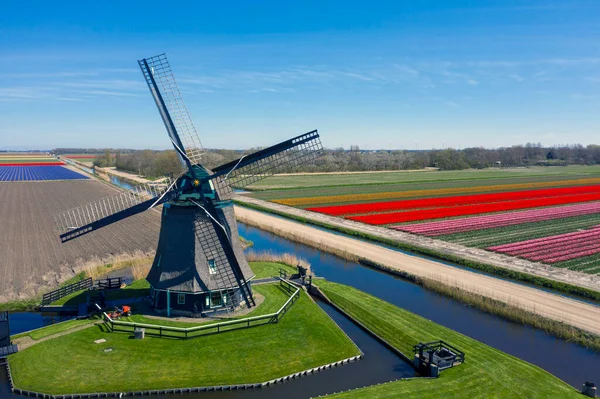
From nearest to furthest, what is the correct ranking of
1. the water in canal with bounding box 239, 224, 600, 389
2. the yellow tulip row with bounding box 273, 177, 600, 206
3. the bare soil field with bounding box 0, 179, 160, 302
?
the water in canal with bounding box 239, 224, 600, 389 < the bare soil field with bounding box 0, 179, 160, 302 < the yellow tulip row with bounding box 273, 177, 600, 206

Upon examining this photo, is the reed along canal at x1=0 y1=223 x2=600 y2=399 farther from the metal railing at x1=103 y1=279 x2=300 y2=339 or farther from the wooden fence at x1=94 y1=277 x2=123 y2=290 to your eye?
the metal railing at x1=103 y1=279 x2=300 y2=339

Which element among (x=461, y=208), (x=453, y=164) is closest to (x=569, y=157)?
(x=453, y=164)

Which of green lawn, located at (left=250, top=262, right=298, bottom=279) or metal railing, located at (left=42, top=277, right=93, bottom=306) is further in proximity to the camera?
green lawn, located at (left=250, top=262, right=298, bottom=279)

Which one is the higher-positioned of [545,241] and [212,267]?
[212,267]

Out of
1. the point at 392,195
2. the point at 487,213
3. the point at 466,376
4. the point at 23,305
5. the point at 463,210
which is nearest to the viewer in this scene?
the point at 466,376

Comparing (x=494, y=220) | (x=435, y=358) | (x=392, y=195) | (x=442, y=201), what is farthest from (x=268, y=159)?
(x=392, y=195)

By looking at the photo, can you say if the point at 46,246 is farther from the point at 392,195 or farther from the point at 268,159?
the point at 392,195

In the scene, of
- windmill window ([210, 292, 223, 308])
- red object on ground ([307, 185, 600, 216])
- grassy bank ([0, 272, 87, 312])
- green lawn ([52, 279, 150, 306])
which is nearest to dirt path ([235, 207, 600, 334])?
red object on ground ([307, 185, 600, 216])

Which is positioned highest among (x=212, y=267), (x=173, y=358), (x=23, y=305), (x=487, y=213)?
(x=212, y=267)
